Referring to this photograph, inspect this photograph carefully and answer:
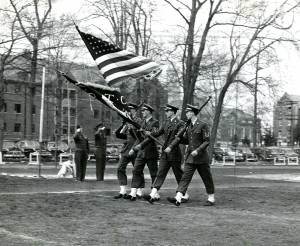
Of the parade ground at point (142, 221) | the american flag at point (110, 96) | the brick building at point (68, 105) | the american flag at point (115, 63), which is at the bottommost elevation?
the parade ground at point (142, 221)

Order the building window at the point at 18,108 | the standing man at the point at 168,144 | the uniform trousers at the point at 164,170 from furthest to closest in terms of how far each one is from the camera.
Result: 1. the building window at the point at 18,108
2. the standing man at the point at 168,144
3. the uniform trousers at the point at 164,170

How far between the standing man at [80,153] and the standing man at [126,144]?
5.91 meters

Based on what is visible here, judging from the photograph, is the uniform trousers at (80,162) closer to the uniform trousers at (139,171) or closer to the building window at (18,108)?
the uniform trousers at (139,171)

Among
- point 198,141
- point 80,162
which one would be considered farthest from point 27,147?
point 198,141

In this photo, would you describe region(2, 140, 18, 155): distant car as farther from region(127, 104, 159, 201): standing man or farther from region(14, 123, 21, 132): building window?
region(14, 123, 21, 132): building window

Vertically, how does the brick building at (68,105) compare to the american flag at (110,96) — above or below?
above

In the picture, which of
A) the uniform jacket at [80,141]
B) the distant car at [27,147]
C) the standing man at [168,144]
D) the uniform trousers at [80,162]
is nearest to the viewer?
the standing man at [168,144]

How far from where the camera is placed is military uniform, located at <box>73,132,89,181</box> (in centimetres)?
1905

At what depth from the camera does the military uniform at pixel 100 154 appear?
1950cm

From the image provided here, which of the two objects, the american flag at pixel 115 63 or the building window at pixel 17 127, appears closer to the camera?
the american flag at pixel 115 63

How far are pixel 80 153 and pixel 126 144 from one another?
21.3 ft

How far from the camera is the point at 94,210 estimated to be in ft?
33.4

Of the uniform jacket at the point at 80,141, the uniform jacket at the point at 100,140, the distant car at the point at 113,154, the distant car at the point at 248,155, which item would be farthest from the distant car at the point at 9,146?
the uniform jacket at the point at 80,141

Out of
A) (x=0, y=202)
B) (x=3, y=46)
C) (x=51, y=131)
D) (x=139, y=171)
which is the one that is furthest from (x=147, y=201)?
(x=51, y=131)
